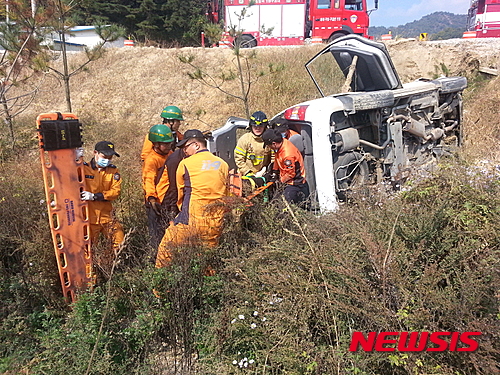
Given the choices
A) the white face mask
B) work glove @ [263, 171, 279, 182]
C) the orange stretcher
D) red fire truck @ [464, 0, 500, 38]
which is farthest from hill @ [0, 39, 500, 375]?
red fire truck @ [464, 0, 500, 38]

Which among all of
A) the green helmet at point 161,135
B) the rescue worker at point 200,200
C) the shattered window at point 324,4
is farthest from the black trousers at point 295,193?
the shattered window at point 324,4

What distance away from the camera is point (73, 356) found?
2.73 metres

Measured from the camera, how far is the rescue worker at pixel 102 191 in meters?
3.89

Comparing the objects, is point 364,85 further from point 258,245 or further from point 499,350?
point 499,350

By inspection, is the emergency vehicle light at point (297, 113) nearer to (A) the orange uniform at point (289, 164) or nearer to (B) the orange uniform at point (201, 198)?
(A) the orange uniform at point (289, 164)

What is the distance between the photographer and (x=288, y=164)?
166 inches

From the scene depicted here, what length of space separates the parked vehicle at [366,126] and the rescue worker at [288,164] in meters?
0.18

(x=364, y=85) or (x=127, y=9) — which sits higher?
(x=127, y=9)

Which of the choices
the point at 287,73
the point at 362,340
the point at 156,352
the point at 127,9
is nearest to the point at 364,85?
the point at 362,340

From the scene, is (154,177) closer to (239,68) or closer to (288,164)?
(288,164)

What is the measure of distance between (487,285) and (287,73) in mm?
10710

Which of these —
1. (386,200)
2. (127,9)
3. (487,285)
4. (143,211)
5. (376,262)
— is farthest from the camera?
(127,9)

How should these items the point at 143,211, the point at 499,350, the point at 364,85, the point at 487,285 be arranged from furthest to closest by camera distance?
the point at 364,85 → the point at 143,211 → the point at 487,285 → the point at 499,350

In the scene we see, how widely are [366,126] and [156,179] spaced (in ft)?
9.04
